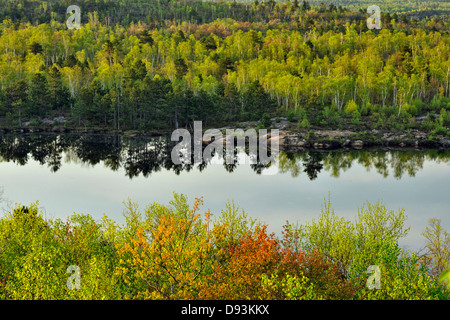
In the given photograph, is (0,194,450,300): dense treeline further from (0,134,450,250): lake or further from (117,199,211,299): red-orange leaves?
(0,134,450,250): lake

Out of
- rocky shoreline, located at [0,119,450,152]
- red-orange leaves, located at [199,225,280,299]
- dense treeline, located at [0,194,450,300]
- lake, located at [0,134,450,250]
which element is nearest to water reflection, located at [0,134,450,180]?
lake, located at [0,134,450,250]

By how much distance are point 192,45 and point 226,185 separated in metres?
100

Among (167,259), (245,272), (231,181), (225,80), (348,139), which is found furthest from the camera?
(225,80)

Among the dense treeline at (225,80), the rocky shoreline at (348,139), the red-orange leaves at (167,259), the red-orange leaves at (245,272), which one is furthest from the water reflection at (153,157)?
the red-orange leaves at (167,259)

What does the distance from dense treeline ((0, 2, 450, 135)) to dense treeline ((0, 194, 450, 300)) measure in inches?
2732

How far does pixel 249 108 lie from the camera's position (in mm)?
102000

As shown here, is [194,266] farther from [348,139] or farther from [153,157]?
[348,139]

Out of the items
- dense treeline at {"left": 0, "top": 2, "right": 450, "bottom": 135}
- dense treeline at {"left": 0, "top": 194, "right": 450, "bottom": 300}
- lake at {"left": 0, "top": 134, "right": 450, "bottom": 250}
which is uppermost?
dense treeline at {"left": 0, "top": 2, "right": 450, "bottom": 135}

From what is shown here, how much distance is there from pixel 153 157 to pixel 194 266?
52.8m

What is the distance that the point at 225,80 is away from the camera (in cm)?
12112

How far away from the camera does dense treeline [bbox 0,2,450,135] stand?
97.6m

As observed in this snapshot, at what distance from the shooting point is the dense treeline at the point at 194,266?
1931cm

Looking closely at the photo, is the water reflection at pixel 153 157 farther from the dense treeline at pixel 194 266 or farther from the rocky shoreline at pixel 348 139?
the dense treeline at pixel 194 266

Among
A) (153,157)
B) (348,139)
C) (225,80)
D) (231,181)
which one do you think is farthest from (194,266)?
(225,80)
